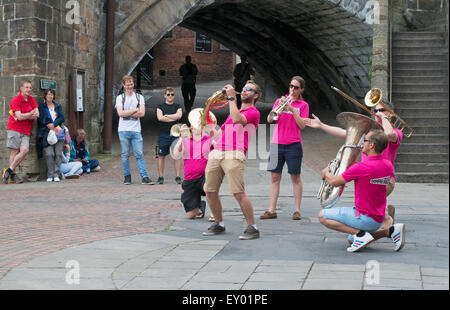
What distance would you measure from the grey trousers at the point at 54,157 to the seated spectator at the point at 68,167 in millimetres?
172

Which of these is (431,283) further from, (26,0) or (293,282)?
(26,0)

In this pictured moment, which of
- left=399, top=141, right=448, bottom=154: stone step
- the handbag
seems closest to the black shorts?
the handbag

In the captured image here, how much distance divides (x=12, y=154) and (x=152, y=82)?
28.9 meters

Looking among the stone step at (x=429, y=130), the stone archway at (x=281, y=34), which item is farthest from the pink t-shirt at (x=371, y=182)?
the stone archway at (x=281, y=34)

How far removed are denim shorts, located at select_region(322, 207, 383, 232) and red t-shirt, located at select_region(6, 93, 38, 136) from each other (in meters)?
7.33

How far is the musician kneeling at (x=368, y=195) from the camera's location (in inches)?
267

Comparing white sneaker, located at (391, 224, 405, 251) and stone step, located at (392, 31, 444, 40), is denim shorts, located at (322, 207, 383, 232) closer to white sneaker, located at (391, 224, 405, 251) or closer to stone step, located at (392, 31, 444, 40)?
white sneaker, located at (391, 224, 405, 251)

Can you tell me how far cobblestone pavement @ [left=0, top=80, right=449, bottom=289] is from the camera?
5.73m

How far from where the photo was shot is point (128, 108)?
494 inches

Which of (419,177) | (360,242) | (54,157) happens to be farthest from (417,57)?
(360,242)

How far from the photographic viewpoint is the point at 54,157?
13.4 metres

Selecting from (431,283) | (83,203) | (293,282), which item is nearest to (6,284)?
(293,282)

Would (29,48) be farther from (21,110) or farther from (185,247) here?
(185,247)

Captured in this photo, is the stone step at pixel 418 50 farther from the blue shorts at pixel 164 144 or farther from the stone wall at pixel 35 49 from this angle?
the stone wall at pixel 35 49
